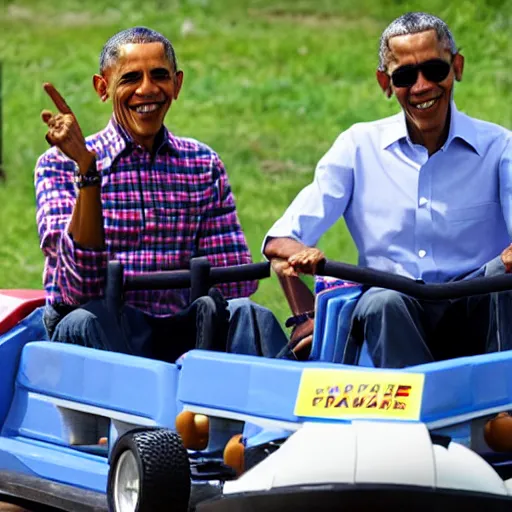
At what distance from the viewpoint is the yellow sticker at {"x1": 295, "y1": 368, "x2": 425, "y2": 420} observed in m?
5.27

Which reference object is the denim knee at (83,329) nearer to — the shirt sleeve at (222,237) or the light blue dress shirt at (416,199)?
the shirt sleeve at (222,237)

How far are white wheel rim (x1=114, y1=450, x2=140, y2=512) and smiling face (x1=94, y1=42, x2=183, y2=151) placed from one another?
4.67 feet

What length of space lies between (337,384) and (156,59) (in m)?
1.75

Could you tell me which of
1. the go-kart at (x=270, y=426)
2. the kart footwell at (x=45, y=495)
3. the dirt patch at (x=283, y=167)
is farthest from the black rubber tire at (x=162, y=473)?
the dirt patch at (x=283, y=167)

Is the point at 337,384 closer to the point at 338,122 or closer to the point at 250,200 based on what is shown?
the point at 250,200

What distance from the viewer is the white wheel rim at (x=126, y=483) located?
5.63 metres

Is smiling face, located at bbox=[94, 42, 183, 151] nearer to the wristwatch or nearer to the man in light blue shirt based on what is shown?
the wristwatch

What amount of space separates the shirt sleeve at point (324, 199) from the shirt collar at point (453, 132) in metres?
0.13

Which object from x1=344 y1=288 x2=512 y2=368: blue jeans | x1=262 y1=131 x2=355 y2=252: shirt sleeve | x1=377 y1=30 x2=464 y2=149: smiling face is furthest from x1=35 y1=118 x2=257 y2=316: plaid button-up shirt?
x1=344 y1=288 x2=512 y2=368: blue jeans

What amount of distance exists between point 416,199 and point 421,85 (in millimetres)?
383

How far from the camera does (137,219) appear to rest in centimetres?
661

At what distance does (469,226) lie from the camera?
6262 millimetres

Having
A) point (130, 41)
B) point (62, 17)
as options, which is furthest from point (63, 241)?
point (62, 17)

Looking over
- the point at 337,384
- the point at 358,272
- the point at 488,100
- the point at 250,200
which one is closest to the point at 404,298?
the point at 358,272
